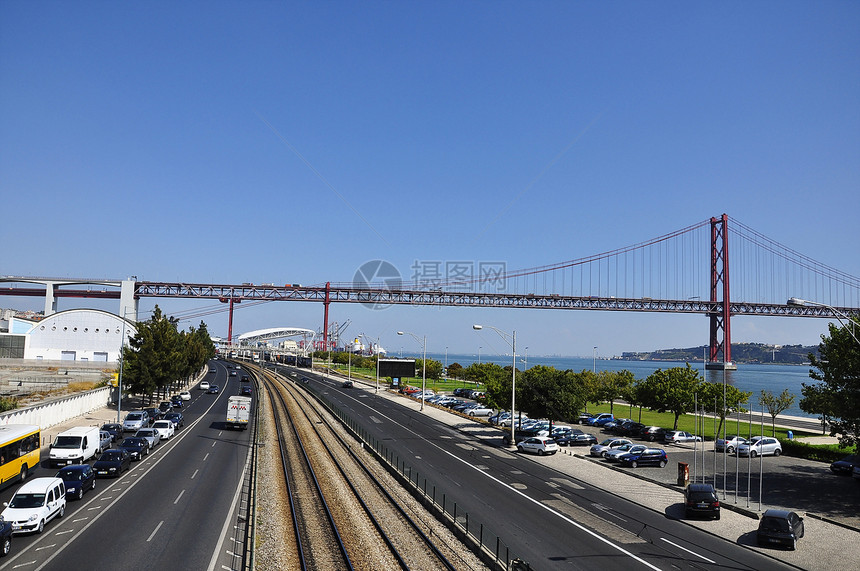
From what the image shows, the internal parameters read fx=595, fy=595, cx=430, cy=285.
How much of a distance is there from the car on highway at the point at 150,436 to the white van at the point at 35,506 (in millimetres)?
16303

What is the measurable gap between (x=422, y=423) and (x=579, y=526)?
35.9m

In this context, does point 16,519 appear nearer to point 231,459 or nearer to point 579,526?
point 231,459

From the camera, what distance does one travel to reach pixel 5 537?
19.8 metres

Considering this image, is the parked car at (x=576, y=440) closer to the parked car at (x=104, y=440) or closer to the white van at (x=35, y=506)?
the parked car at (x=104, y=440)

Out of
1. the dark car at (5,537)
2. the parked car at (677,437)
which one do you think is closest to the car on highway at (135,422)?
the dark car at (5,537)

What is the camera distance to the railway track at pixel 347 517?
2067 centimetres

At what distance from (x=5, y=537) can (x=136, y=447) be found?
58.3ft

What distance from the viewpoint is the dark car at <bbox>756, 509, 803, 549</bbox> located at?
76.2 ft

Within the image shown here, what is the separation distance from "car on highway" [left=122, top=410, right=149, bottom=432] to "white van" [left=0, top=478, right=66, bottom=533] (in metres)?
25.7

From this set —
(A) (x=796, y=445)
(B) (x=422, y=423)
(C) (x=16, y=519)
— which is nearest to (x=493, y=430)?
(B) (x=422, y=423)

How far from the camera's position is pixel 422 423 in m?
60.3

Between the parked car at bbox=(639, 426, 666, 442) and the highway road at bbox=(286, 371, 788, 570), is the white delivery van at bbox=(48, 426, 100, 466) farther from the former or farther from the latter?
the parked car at bbox=(639, 426, 666, 442)

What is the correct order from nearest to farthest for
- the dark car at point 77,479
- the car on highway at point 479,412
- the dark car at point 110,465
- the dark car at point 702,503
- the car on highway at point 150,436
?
the dark car at point 77,479 < the dark car at point 702,503 < the dark car at point 110,465 < the car on highway at point 150,436 < the car on highway at point 479,412

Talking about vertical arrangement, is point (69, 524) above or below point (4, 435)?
below
